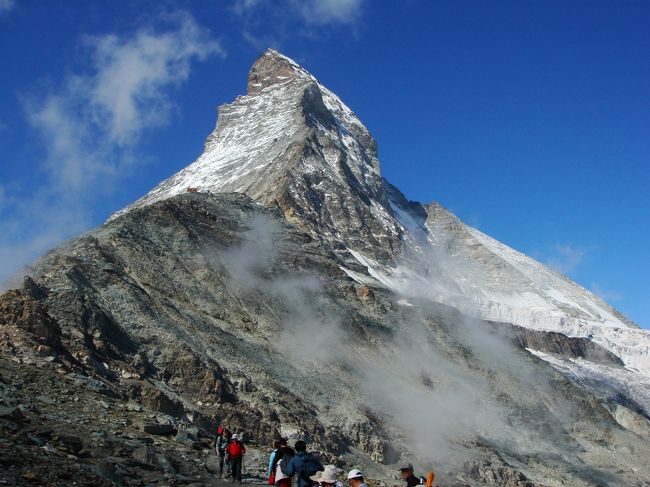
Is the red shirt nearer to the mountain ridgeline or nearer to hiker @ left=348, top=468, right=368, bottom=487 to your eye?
the mountain ridgeline

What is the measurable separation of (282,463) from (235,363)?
38352 millimetres


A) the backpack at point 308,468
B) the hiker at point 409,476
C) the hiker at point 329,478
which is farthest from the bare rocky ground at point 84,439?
the hiker at point 409,476

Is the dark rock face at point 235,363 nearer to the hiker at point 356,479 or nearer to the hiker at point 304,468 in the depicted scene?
the hiker at point 304,468

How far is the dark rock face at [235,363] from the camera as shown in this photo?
24922mm

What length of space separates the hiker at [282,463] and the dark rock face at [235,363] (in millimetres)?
4050

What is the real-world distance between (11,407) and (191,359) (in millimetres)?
27008

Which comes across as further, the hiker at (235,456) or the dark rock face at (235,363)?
the dark rock face at (235,363)

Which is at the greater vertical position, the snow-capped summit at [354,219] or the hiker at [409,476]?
the snow-capped summit at [354,219]

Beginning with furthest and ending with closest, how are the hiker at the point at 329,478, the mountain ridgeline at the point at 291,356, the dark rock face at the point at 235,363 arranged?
the mountain ridgeline at the point at 291,356, the dark rock face at the point at 235,363, the hiker at the point at 329,478

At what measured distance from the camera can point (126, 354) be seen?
44719 millimetres

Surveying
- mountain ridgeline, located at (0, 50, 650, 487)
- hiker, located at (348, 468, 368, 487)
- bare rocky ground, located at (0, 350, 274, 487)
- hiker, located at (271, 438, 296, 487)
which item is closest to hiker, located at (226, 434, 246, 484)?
bare rocky ground, located at (0, 350, 274, 487)

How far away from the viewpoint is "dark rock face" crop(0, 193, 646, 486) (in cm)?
2492

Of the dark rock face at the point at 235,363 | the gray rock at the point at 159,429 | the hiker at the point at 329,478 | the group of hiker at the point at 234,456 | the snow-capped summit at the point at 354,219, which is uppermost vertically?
the snow-capped summit at the point at 354,219

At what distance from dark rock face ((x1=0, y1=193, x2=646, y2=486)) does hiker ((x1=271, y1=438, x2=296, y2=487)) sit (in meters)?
4.05
